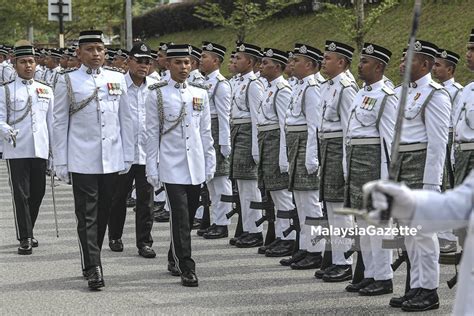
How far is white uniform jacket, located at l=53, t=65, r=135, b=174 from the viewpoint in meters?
8.72

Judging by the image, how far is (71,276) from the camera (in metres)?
9.16

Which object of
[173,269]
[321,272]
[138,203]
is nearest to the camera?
[321,272]

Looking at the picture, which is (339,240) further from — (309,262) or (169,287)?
(169,287)

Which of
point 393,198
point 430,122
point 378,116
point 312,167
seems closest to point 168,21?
point 312,167

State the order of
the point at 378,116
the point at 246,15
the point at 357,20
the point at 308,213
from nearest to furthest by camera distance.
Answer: the point at 378,116 → the point at 308,213 → the point at 357,20 → the point at 246,15

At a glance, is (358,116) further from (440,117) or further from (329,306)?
(329,306)

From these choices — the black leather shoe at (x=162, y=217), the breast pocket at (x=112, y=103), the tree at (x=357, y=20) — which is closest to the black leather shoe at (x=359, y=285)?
the breast pocket at (x=112, y=103)

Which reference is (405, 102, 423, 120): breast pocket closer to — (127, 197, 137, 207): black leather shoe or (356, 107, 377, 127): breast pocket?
(356, 107, 377, 127): breast pocket

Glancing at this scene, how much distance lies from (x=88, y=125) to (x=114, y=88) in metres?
0.39

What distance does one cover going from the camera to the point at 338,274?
8.95 meters

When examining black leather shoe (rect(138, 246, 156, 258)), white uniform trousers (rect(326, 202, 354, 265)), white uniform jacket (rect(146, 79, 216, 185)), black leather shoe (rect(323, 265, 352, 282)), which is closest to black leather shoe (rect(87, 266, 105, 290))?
white uniform jacket (rect(146, 79, 216, 185))

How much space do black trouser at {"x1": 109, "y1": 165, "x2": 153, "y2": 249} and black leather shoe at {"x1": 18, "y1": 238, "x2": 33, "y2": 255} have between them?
803 mm

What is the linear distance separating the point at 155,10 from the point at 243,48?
106 feet

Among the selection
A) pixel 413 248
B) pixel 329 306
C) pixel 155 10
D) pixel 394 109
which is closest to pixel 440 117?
pixel 394 109
